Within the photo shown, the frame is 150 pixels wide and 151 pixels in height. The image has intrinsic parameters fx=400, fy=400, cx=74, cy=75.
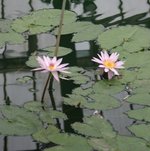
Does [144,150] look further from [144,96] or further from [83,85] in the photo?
[83,85]

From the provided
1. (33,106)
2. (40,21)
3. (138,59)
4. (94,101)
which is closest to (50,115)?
(33,106)

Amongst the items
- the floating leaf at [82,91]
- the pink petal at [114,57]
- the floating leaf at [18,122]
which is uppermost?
the pink petal at [114,57]

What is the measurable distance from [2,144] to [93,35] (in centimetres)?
90

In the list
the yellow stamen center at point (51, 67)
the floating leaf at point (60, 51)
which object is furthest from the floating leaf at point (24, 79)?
the yellow stamen center at point (51, 67)

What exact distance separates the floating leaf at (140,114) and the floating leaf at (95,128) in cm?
12

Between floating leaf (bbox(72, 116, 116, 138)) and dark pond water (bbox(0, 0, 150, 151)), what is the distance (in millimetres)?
51

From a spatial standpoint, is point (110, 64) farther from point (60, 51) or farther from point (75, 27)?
point (75, 27)

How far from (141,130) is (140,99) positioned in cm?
21

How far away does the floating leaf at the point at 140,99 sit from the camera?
1.65 m

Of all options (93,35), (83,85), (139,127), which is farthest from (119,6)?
(139,127)

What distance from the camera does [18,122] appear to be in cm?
152

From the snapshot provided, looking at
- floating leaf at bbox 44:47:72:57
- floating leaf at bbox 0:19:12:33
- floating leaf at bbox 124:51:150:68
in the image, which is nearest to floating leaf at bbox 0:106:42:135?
floating leaf at bbox 44:47:72:57

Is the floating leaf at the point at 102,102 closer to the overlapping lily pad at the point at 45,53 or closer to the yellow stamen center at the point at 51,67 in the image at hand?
the yellow stamen center at the point at 51,67

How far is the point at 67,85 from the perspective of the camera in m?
1.80
